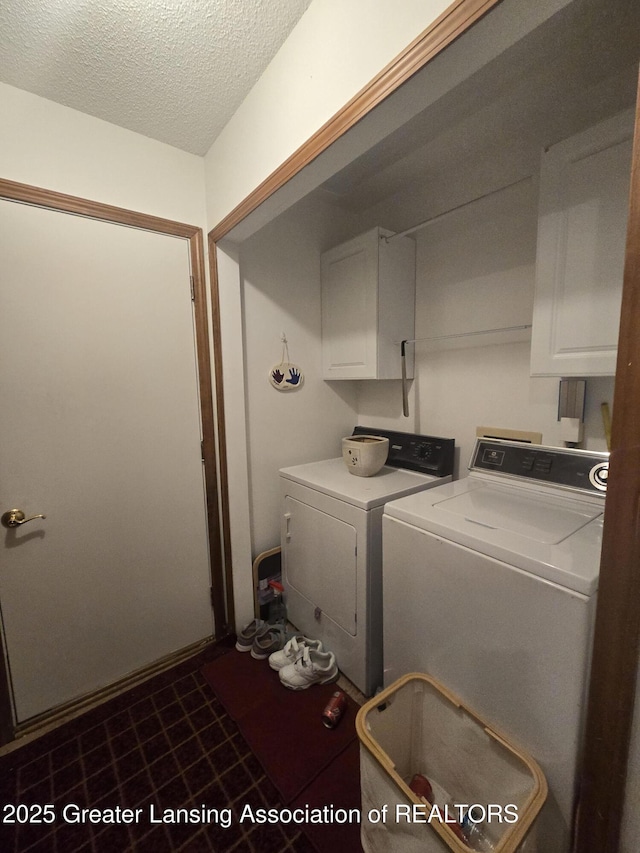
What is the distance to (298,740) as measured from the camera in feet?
4.67

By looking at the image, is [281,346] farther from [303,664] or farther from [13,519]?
[303,664]

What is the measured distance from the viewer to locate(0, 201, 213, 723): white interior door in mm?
1394

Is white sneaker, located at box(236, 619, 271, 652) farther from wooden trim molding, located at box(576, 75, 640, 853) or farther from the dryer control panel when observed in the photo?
wooden trim molding, located at box(576, 75, 640, 853)

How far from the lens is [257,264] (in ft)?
6.39

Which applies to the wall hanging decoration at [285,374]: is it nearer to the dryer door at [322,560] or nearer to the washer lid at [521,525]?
the dryer door at [322,560]

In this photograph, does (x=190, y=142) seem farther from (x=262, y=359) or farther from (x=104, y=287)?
(x=262, y=359)

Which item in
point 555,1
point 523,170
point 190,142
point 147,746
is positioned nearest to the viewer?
point 555,1

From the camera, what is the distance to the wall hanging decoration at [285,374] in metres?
2.05

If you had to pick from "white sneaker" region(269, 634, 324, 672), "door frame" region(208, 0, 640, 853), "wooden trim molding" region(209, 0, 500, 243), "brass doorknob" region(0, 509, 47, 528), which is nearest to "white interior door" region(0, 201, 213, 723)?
"brass doorknob" region(0, 509, 47, 528)

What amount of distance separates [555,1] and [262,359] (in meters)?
1.63

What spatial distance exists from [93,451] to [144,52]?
5.03 feet

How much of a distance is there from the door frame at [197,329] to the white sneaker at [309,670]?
0.55 metres

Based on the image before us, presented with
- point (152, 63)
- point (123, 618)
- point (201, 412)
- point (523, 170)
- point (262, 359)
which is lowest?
point (123, 618)

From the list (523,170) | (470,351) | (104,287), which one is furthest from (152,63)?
(470,351)
